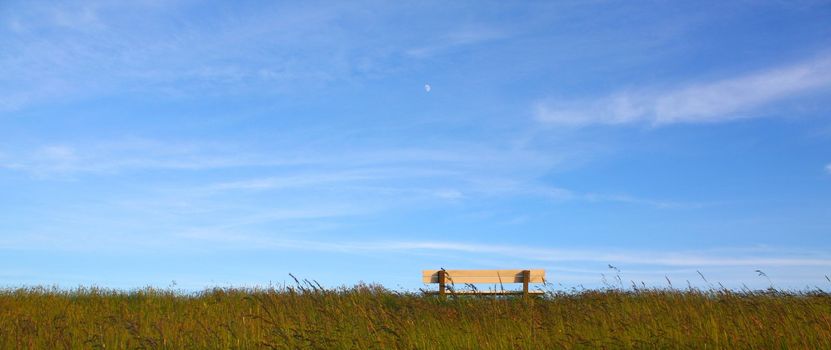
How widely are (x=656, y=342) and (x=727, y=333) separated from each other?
1.18 meters

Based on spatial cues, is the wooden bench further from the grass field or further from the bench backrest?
the grass field

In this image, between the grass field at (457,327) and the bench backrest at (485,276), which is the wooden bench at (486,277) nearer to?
the bench backrest at (485,276)

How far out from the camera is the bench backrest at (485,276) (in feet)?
44.2

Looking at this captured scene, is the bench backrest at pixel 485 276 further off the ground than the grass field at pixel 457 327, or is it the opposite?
the bench backrest at pixel 485 276

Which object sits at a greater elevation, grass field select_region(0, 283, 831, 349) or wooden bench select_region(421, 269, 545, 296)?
wooden bench select_region(421, 269, 545, 296)

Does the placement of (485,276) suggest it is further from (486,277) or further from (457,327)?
(457,327)

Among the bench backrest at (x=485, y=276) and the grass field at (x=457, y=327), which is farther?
the bench backrest at (x=485, y=276)

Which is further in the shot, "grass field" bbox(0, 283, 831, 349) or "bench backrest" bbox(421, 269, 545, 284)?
"bench backrest" bbox(421, 269, 545, 284)

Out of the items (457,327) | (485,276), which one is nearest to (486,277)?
(485,276)

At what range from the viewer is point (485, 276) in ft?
44.4

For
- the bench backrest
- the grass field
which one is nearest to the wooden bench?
the bench backrest

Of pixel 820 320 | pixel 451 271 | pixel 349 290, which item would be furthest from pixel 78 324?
pixel 820 320

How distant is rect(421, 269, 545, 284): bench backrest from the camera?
44.2 ft

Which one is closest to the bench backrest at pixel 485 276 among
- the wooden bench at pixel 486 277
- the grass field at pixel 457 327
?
the wooden bench at pixel 486 277
